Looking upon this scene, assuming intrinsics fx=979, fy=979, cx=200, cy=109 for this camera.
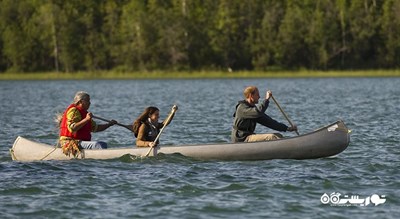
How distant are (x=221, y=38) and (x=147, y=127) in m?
71.6

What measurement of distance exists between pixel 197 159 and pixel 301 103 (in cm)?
2373

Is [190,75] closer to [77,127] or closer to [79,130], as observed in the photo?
[79,130]

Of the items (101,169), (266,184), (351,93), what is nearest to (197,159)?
(101,169)

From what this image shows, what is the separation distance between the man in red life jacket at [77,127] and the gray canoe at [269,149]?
22 cm

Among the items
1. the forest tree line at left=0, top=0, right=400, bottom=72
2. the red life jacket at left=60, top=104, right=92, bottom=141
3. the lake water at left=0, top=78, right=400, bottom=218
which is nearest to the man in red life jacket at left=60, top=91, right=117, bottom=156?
the red life jacket at left=60, top=104, right=92, bottom=141

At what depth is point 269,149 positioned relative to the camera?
18.2m

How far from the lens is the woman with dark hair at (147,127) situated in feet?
61.0

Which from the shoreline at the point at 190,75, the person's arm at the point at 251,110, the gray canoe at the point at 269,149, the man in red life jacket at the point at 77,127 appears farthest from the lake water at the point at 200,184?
the shoreline at the point at 190,75

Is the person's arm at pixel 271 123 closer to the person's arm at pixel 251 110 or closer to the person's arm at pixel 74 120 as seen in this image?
the person's arm at pixel 251 110

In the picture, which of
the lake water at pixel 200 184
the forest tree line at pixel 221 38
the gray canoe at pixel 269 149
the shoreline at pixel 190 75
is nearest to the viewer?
the lake water at pixel 200 184

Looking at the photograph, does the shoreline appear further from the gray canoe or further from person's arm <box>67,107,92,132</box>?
person's arm <box>67,107,92,132</box>

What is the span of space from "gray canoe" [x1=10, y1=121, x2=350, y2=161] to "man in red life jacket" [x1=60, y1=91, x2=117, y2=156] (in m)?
0.22

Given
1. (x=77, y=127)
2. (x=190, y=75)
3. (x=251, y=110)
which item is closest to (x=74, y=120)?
(x=77, y=127)

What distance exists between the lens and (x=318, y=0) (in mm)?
→ 92438
